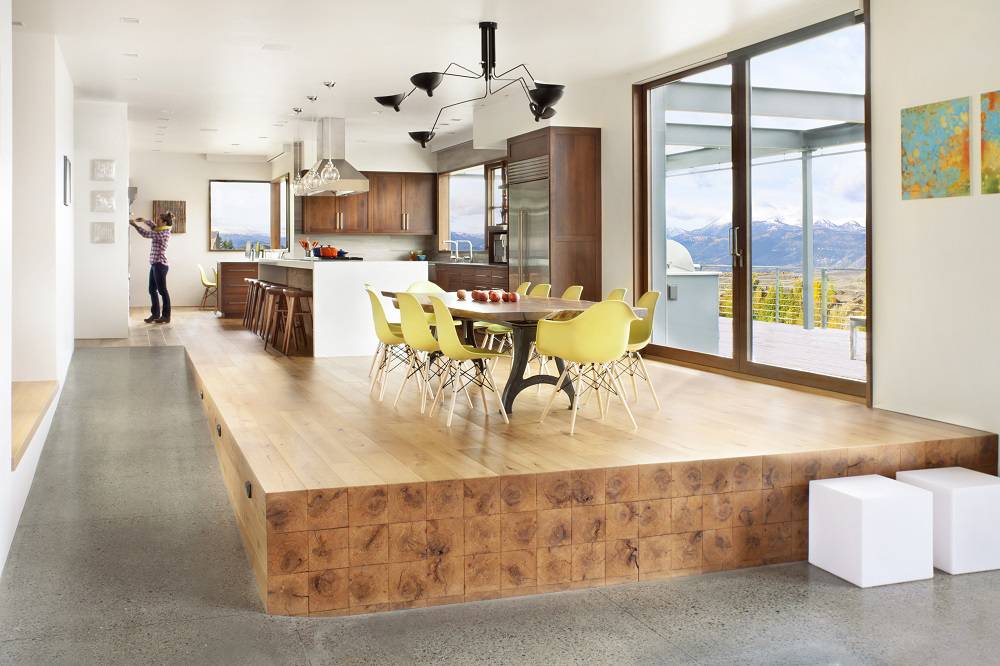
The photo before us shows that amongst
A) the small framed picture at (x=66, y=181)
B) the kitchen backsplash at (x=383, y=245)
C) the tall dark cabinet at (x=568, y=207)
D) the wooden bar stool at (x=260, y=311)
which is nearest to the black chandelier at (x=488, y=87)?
the tall dark cabinet at (x=568, y=207)

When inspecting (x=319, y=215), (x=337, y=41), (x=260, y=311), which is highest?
(x=337, y=41)

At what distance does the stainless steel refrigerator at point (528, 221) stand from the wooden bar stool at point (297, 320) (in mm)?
2291

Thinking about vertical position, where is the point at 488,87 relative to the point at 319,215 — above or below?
above

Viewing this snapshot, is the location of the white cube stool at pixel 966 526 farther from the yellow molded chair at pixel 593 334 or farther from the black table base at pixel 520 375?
the black table base at pixel 520 375

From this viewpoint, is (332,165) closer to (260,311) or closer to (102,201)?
(260,311)

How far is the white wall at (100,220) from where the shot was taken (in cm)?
1064

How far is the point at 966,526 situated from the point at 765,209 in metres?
3.57

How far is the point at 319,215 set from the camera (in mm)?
14555

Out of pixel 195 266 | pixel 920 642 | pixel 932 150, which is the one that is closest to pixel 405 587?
pixel 920 642

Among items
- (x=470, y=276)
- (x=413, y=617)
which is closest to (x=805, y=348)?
(x=413, y=617)

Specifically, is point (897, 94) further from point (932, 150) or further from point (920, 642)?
point (920, 642)

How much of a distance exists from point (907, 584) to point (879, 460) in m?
0.77

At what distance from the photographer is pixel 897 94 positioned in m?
5.55

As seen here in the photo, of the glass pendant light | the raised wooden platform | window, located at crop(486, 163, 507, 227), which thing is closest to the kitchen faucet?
window, located at crop(486, 163, 507, 227)
